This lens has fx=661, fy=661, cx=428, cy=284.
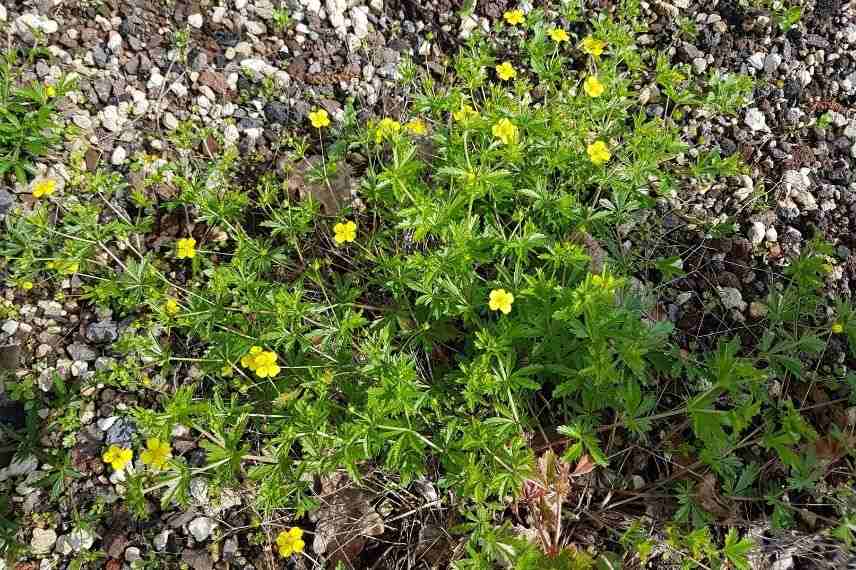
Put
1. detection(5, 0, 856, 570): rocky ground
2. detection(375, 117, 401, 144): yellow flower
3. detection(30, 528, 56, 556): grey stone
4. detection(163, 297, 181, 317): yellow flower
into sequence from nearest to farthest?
1. detection(30, 528, 56, 556): grey stone
2. detection(163, 297, 181, 317): yellow flower
3. detection(375, 117, 401, 144): yellow flower
4. detection(5, 0, 856, 570): rocky ground

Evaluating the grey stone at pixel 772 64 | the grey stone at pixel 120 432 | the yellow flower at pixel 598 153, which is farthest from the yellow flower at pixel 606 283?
the grey stone at pixel 772 64

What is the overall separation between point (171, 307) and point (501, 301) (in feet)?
4.87

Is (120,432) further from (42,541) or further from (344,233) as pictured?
(344,233)

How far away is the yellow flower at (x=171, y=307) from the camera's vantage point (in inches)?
117

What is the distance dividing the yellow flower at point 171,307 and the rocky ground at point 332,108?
37cm

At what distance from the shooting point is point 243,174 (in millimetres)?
3754

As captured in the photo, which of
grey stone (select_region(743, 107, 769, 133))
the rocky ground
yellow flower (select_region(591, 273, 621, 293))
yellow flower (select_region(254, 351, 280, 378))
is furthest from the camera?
grey stone (select_region(743, 107, 769, 133))

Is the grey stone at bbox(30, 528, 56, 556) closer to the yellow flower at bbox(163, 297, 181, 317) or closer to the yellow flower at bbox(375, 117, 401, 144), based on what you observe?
the yellow flower at bbox(163, 297, 181, 317)

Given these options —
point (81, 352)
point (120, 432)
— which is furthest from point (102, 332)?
point (120, 432)

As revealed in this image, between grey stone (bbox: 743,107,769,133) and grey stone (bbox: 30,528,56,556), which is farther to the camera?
grey stone (bbox: 743,107,769,133)

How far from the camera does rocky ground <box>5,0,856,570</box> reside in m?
3.19

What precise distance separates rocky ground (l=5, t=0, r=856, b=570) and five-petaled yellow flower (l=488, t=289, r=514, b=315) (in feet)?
3.84

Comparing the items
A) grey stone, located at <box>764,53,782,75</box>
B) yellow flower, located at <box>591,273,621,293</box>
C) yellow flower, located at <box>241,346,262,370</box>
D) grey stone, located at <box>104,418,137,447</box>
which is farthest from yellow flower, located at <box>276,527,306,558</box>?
grey stone, located at <box>764,53,782,75</box>

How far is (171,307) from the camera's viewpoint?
2982mm
